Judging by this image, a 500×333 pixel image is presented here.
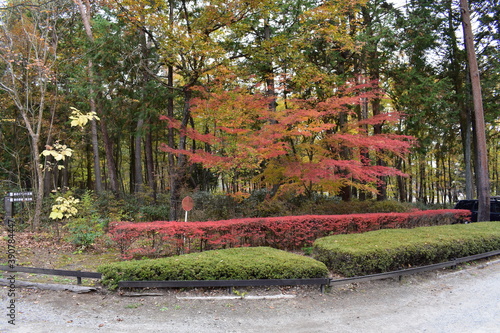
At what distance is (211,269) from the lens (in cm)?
535

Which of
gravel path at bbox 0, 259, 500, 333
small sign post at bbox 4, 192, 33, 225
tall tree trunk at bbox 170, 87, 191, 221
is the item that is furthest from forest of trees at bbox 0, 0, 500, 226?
gravel path at bbox 0, 259, 500, 333

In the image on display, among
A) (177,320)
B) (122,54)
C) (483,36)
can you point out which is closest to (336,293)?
(177,320)

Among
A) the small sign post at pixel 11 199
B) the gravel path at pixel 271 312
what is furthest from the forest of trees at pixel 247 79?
the gravel path at pixel 271 312

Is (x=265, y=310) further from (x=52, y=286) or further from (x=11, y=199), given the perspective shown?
(x=11, y=199)

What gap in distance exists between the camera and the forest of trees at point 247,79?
32.3 ft

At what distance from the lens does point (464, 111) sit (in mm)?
16078

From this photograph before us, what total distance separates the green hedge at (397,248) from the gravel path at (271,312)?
21.7 inches

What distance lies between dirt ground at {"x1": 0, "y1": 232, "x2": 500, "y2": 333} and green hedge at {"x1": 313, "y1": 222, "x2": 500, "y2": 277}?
0.50 m

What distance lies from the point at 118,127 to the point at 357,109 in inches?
537

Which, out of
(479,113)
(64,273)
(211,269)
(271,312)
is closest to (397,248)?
(271,312)

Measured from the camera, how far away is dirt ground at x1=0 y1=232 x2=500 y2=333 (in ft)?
13.7

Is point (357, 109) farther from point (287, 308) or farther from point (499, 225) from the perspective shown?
point (287, 308)

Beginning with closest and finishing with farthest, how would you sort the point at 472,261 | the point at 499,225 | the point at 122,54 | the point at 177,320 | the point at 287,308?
the point at 177,320 → the point at 287,308 → the point at 472,261 → the point at 499,225 → the point at 122,54

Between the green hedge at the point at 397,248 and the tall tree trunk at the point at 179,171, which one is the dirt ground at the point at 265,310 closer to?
the green hedge at the point at 397,248
